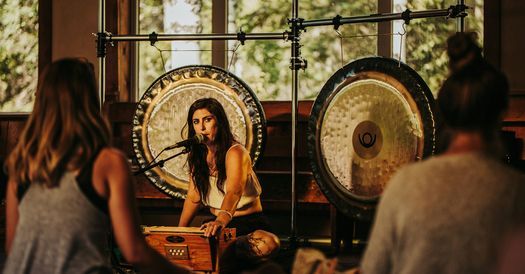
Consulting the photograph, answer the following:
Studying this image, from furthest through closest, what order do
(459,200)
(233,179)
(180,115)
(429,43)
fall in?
(429,43)
(180,115)
(233,179)
(459,200)

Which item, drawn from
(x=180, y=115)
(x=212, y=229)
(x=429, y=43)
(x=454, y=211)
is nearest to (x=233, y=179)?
(x=212, y=229)

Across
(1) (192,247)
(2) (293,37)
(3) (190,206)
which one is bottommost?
(1) (192,247)

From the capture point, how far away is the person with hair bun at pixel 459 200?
1662 mm

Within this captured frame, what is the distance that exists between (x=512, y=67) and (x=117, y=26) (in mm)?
2619

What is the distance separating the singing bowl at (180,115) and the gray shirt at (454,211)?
307cm

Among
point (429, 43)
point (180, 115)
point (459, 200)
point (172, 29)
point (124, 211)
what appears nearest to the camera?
point (459, 200)

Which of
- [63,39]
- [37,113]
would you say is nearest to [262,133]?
[63,39]

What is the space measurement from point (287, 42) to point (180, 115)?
982mm

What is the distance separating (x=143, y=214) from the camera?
6105mm

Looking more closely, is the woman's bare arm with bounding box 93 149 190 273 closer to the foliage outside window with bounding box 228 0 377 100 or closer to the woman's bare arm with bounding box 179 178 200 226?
the woman's bare arm with bounding box 179 178 200 226

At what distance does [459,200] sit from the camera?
65.8 inches

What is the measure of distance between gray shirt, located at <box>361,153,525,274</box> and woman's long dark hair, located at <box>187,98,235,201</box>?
106 inches

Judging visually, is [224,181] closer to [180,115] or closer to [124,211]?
[180,115]

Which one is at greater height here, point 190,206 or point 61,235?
point 61,235
